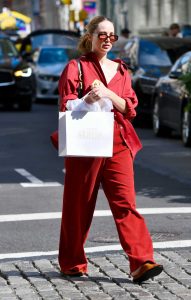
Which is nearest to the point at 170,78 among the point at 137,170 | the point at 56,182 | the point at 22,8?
the point at 137,170

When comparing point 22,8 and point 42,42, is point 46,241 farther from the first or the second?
point 22,8

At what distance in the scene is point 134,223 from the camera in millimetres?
8359

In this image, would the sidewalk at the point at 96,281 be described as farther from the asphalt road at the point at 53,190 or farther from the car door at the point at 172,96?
the car door at the point at 172,96

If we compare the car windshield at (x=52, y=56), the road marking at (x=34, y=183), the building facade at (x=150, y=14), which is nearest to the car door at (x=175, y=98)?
the road marking at (x=34, y=183)

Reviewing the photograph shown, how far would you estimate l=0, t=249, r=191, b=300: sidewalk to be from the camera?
789cm

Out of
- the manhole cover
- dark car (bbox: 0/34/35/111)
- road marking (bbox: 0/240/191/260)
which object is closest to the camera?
road marking (bbox: 0/240/191/260)

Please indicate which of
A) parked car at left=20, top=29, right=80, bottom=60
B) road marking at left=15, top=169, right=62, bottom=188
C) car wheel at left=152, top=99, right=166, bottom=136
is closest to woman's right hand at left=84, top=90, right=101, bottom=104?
road marking at left=15, top=169, right=62, bottom=188

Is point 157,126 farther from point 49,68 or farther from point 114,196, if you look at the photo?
point 114,196

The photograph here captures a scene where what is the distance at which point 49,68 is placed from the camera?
113 ft

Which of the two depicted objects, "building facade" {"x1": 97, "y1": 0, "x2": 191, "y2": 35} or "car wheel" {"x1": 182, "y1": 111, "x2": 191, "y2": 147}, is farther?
"building facade" {"x1": 97, "y1": 0, "x2": 191, "y2": 35}

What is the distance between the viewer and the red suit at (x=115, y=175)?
8336mm

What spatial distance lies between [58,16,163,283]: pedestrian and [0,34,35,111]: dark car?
2074 centimetres

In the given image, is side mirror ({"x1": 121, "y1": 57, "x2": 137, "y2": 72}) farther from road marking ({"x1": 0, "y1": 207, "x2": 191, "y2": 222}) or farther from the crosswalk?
road marking ({"x1": 0, "y1": 207, "x2": 191, "y2": 222})

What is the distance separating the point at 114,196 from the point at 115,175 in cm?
13
